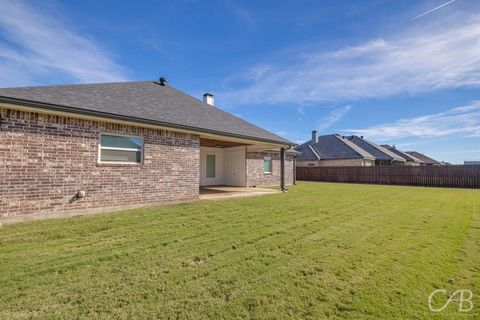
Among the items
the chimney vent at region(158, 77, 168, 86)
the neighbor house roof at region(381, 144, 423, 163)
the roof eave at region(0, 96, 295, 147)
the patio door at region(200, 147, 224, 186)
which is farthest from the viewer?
the neighbor house roof at region(381, 144, 423, 163)

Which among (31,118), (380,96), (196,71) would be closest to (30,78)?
(31,118)

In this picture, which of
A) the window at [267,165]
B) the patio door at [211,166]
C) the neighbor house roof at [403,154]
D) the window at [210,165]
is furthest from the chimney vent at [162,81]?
the neighbor house roof at [403,154]

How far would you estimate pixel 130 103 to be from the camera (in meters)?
8.98

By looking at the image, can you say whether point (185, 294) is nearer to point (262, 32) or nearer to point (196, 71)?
point (262, 32)

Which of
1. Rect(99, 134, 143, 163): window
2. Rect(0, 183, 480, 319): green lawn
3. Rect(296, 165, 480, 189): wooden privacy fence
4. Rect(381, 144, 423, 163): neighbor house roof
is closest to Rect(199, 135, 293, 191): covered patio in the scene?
Rect(99, 134, 143, 163): window

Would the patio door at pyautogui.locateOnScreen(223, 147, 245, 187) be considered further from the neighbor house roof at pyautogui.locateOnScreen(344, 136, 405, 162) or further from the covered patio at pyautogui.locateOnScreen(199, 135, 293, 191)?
the neighbor house roof at pyautogui.locateOnScreen(344, 136, 405, 162)

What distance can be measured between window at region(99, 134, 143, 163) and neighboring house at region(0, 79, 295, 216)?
0.03m

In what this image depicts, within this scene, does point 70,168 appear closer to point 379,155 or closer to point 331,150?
point 331,150

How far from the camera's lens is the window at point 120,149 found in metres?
7.50

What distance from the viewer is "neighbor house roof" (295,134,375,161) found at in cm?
2907

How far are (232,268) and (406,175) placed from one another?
927 inches

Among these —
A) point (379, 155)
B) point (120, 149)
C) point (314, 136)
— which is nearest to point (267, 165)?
point (120, 149)

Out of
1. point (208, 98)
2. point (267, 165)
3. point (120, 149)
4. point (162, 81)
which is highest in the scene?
point (162, 81)

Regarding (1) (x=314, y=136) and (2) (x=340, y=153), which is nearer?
(2) (x=340, y=153)
